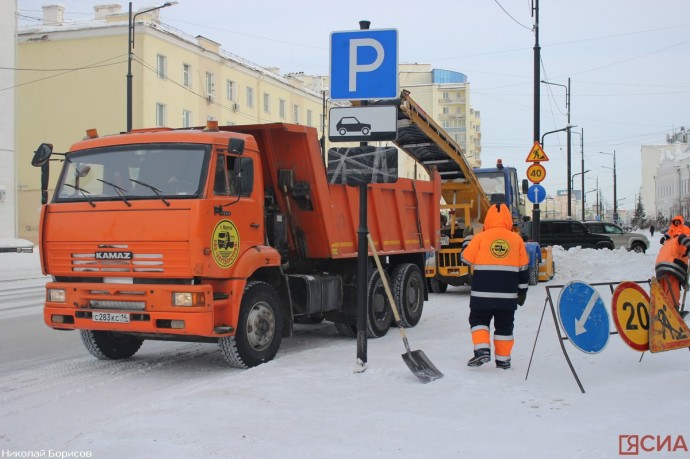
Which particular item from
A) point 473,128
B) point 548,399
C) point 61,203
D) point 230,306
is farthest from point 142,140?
point 473,128

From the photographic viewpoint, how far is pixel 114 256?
24.8 ft

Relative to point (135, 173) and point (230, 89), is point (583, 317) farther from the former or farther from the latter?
point (230, 89)

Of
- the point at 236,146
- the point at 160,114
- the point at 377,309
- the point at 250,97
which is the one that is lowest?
the point at 377,309

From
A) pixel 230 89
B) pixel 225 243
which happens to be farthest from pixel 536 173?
pixel 230 89

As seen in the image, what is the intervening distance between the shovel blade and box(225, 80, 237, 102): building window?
4180 cm

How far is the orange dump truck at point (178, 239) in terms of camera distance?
291 inches

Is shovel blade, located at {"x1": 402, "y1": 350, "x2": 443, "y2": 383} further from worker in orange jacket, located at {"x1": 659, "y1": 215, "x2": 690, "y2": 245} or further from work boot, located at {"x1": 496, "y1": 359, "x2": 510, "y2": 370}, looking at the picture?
worker in orange jacket, located at {"x1": 659, "y1": 215, "x2": 690, "y2": 245}

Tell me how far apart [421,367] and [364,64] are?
3023 millimetres

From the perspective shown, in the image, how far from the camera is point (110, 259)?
7586 mm

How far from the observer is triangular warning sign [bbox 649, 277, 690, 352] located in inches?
280

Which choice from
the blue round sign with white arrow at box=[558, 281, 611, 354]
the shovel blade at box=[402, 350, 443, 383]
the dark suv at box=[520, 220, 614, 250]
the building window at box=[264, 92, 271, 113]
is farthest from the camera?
the building window at box=[264, 92, 271, 113]

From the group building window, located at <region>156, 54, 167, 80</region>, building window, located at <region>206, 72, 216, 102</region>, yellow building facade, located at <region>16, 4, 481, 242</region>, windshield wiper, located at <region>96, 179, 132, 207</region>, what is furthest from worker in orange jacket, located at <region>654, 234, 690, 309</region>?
building window, located at <region>206, 72, 216, 102</region>

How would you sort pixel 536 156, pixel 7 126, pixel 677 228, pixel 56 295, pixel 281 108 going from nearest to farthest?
pixel 56 295 → pixel 677 228 → pixel 536 156 → pixel 7 126 → pixel 281 108

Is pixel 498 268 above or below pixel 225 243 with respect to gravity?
below
